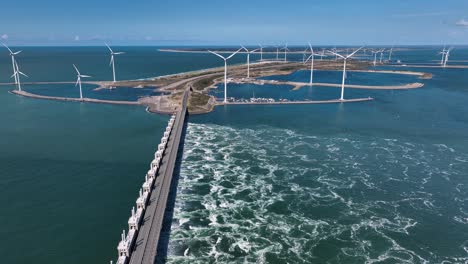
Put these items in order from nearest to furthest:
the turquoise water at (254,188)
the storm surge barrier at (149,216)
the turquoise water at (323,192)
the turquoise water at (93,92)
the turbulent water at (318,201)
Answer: the storm surge barrier at (149,216) < the turbulent water at (318,201) < the turquoise water at (254,188) < the turquoise water at (323,192) < the turquoise water at (93,92)

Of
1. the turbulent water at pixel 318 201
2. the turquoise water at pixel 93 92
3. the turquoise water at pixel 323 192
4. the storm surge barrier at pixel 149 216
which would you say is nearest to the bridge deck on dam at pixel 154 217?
the storm surge barrier at pixel 149 216

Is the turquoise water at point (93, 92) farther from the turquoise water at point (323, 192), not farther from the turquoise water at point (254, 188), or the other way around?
the turquoise water at point (323, 192)

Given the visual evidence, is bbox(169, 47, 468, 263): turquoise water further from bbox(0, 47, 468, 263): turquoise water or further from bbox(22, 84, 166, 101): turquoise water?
bbox(22, 84, 166, 101): turquoise water

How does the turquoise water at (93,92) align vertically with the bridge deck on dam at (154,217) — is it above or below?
Result: above

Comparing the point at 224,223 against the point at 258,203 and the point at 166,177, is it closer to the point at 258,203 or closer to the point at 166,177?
the point at 258,203

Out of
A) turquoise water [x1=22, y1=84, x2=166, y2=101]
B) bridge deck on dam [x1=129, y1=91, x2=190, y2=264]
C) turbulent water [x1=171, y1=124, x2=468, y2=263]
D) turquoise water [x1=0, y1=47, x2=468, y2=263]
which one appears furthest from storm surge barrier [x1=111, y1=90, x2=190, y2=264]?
turquoise water [x1=22, y1=84, x2=166, y2=101]

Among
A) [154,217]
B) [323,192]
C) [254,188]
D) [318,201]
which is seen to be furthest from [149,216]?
[323,192]

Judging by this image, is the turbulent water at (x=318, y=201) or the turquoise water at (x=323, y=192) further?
the turquoise water at (x=323, y=192)

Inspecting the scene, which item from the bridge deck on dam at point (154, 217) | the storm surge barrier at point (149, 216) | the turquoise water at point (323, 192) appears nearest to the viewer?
the storm surge barrier at point (149, 216)
